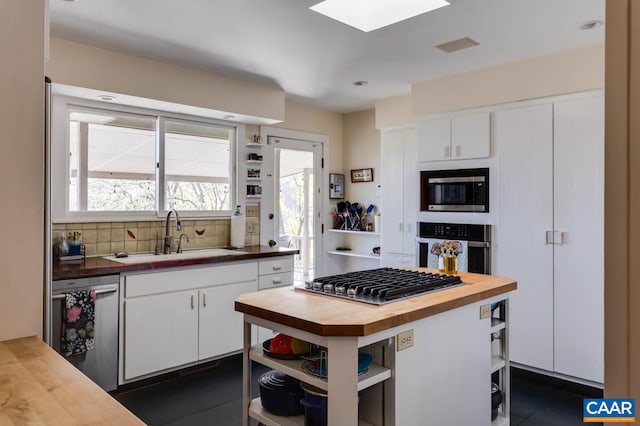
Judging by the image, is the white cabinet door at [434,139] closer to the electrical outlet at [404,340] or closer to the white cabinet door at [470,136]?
the white cabinet door at [470,136]

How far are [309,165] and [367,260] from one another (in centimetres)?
138

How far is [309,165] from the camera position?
5.27 m

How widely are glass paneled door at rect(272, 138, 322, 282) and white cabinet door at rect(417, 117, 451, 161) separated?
1553mm

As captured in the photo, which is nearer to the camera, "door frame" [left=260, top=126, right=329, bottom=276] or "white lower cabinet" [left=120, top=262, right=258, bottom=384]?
"white lower cabinet" [left=120, top=262, right=258, bottom=384]

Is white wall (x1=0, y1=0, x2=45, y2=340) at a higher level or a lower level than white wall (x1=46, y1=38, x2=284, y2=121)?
lower

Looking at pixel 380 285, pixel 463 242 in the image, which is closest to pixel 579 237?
pixel 463 242

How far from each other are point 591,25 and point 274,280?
122 inches

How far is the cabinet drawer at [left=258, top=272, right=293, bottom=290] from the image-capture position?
3.88m

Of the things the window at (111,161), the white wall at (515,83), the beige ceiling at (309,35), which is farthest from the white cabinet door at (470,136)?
the window at (111,161)

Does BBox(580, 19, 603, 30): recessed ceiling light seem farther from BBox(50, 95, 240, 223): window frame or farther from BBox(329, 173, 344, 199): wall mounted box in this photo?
BBox(329, 173, 344, 199): wall mounted box

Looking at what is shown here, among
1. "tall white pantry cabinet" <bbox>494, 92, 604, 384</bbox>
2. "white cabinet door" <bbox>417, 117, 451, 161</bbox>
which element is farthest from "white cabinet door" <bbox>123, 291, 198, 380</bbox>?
"tall white pantry cabinet" <bbox>494, 92, 604, 384</bbox>

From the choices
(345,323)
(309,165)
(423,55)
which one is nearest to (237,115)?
(309,165)

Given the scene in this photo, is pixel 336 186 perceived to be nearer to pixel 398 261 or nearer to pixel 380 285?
pixel 398 261

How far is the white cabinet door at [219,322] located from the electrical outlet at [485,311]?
2.07 metres
